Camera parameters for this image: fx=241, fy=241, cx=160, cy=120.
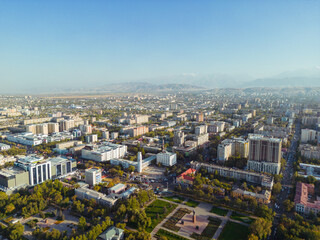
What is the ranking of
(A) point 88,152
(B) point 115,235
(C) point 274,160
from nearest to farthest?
(B) point 115,235 < (C) point 274,160 < (A) point 88,152

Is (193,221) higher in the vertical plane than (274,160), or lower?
lower

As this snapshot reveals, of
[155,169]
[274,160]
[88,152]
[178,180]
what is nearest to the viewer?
[178,180]

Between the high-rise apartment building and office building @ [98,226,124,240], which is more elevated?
the high-rise apartment building

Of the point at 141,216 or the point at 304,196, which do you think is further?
the point at 304,196

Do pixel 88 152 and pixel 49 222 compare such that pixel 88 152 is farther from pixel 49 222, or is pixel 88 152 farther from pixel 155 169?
pixel 49 222

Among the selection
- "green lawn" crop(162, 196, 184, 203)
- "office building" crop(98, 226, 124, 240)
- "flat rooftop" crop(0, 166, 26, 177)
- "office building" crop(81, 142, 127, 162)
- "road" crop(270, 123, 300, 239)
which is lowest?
"green lawn" crop(162, 196, 184, 203)

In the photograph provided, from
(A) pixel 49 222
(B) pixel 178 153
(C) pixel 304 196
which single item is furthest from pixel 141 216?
(B) pixel 178 153

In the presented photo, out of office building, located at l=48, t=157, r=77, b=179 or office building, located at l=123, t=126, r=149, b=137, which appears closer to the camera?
office building, located at l=48, t=157, r=77, b=179

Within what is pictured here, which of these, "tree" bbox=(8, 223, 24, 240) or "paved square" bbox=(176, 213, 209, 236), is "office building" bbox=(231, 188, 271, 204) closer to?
A: "paved square" bbox=(176, 213, 209, 236)

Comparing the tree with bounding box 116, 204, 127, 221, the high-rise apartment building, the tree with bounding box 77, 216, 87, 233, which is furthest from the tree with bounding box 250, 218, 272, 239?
the high-rise apartment building
